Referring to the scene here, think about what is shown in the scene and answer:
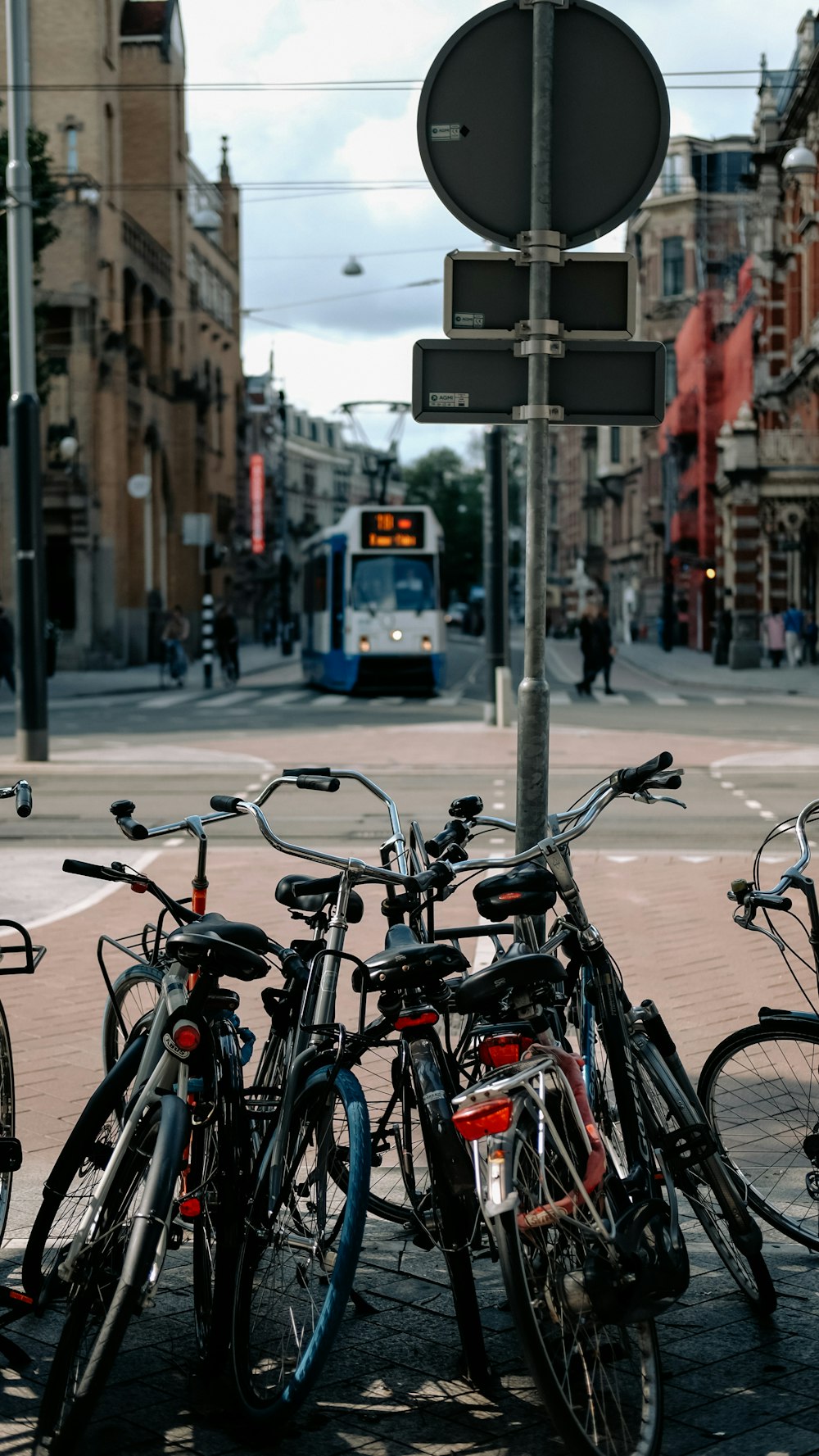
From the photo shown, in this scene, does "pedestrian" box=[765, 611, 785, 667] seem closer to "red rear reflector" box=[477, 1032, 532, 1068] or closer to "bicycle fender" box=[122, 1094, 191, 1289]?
"red rear reflector" box=[477, 1032, 532, 1068]

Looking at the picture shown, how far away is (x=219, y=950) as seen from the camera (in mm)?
3449

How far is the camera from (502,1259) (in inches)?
121

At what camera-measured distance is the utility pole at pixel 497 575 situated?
21.6m

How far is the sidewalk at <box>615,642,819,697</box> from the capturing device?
33.0 meters

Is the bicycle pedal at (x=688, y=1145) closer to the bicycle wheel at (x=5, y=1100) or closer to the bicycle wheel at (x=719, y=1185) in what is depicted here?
the bicycle wheel at (x=719, y=1185)

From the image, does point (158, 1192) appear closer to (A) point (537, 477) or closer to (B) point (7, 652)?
(A) point (537, 477)

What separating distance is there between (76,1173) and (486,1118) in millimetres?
1022

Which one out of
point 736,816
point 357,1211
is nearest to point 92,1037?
point 357,1211

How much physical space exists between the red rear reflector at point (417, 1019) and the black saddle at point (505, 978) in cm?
9

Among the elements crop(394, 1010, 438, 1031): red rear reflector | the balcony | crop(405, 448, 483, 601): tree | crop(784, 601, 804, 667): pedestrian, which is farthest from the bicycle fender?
crop(405, 448, 483, 601): tree

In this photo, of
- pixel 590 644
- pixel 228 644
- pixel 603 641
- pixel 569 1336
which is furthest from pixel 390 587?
pixel 569 1336

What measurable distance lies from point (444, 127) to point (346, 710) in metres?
21.4

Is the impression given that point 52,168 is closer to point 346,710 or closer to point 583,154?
point 346,710

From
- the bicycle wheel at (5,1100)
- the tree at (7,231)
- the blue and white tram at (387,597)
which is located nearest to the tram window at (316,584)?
the blue and white tram at (387,597)
